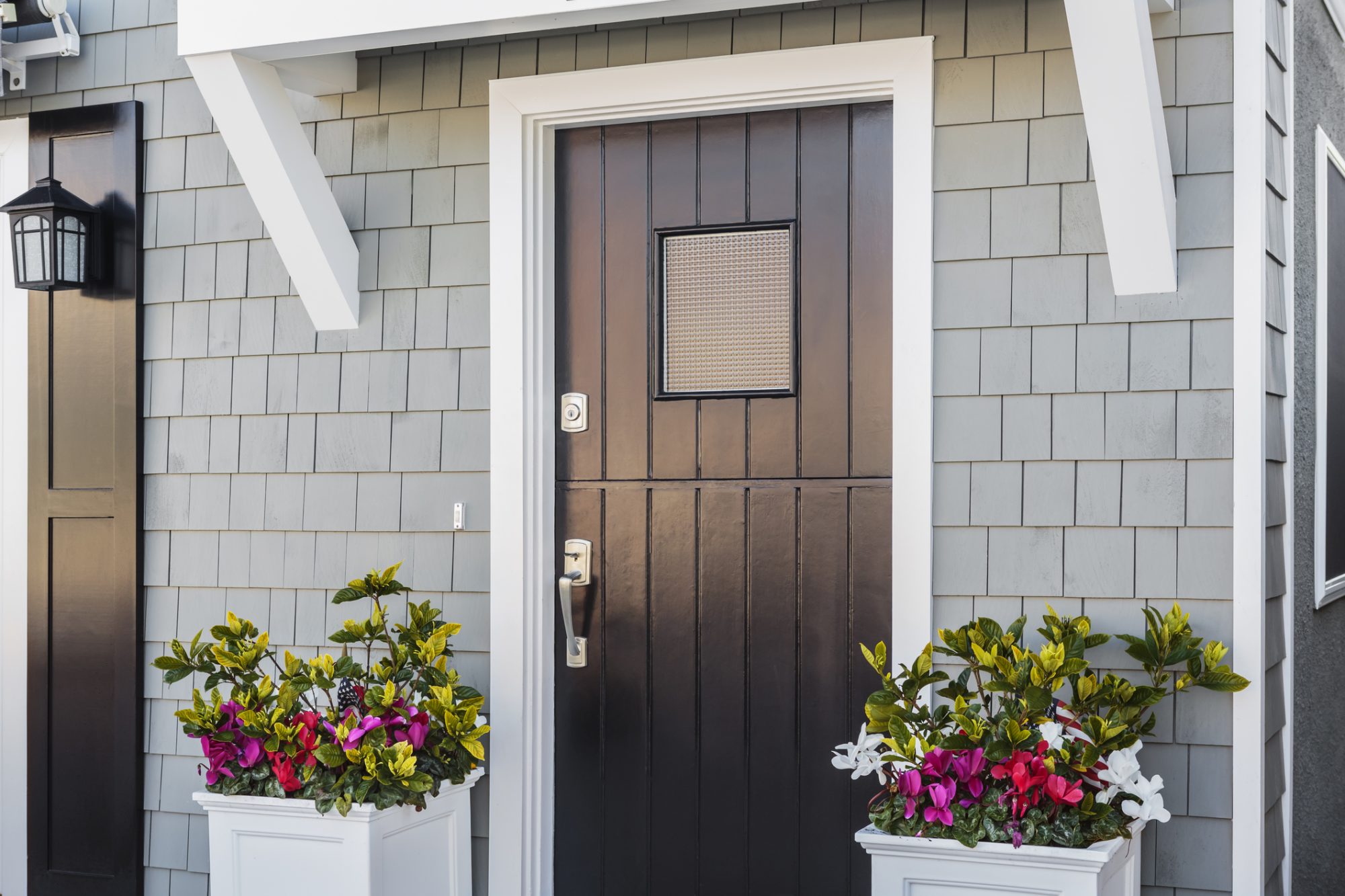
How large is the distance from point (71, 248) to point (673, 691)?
6.39 ft

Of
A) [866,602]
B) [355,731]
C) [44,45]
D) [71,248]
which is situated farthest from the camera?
[44,45]

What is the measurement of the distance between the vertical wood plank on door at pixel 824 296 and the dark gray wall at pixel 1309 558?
3.39 ft

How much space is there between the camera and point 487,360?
3.24 metres

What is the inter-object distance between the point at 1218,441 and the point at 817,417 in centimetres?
85

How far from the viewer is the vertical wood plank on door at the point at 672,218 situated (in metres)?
3.14

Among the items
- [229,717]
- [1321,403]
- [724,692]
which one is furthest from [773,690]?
[1321,403]

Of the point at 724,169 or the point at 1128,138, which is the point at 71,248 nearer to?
the point at 724,169

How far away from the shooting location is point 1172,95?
109 inches

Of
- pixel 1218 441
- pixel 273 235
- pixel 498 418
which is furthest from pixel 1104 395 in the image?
pixel 273 235

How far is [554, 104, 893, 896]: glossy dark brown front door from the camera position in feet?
9.91

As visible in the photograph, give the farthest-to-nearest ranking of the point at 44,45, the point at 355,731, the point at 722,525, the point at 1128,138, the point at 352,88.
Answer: the point at 44,45, the point at 352,88, the point at 722,525, the point at 355,731, the point at 1128,138

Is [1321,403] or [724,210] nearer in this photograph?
[724,210]

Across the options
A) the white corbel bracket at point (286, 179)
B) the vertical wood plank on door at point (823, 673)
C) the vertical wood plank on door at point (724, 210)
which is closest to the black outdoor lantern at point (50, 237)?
the white corbel bracket at point (286, 179)

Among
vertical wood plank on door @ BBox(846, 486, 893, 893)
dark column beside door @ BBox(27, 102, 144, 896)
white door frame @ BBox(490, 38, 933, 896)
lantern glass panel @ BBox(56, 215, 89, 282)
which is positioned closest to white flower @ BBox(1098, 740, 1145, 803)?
vertical wood plank on door @ BBox(846, 486, 893, 893)
